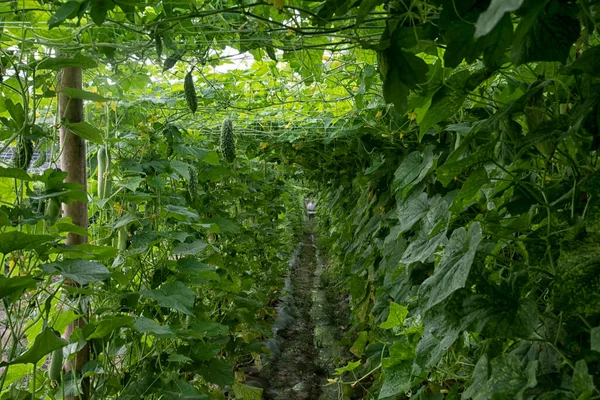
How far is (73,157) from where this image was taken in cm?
195

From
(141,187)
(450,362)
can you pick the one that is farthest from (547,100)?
(141,187)

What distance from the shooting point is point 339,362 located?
16.8 feet

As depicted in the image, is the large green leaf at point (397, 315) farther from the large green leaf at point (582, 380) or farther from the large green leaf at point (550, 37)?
the large green leaf at point (550, 37)

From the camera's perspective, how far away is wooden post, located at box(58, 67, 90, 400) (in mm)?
1900

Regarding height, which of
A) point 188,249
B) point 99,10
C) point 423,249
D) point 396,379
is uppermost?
point 99,10

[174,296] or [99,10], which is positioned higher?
[99,10]

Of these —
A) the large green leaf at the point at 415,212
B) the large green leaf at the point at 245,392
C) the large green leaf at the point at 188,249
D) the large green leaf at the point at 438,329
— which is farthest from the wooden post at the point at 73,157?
the large green leaf at the point at 245,392

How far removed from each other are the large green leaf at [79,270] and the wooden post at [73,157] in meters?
0.43

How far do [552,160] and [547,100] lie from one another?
0.29 metres

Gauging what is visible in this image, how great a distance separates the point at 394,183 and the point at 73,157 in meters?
1.25

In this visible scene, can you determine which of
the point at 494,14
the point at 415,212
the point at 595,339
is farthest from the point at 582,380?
the point at 415,212

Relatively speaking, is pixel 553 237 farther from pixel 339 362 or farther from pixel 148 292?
pixel 339 362

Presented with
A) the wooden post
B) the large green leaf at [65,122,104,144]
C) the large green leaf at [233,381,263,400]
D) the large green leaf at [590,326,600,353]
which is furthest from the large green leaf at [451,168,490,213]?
the large green leaf at [233,381,263,400]

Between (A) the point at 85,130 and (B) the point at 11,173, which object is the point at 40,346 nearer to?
(B) the point at 11,173
